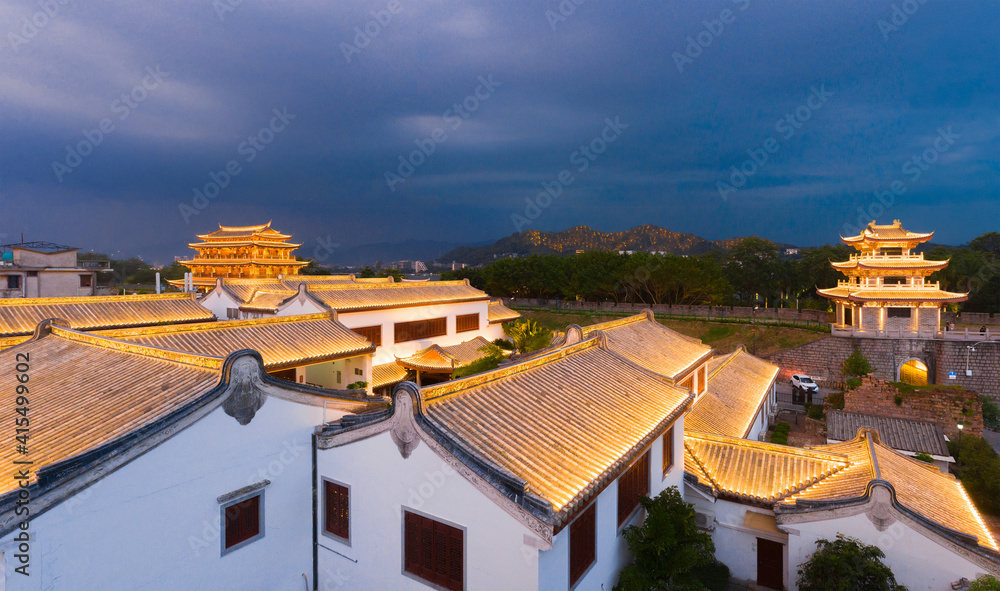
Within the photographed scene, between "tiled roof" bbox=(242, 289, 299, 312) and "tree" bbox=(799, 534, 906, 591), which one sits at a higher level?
"tiled roof" bbox=(242, 289, 299, 312)

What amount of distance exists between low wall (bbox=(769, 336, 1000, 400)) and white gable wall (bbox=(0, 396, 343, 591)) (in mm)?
35618

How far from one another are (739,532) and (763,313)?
116 feet

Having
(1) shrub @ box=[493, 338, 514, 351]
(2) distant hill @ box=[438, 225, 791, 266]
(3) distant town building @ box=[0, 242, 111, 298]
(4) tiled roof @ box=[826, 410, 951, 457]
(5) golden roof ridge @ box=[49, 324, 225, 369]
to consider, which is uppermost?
(2) distant hill @ box=[438, 225, 791, 266]

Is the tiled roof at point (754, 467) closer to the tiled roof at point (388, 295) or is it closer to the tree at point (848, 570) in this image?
the tree at point (848, 570)

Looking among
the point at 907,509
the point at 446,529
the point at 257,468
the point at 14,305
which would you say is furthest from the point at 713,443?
the point at 14,305

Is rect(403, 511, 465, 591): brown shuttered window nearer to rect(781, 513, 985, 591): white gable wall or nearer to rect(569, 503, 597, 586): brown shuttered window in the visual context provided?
rect(569, 503, 597, 586): brown shuttered window

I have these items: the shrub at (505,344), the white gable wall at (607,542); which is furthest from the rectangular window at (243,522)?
the shrub at (505,344)

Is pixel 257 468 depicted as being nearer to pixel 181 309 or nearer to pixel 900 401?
pixel 181 309

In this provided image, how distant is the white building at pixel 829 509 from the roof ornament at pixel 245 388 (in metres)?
9.06

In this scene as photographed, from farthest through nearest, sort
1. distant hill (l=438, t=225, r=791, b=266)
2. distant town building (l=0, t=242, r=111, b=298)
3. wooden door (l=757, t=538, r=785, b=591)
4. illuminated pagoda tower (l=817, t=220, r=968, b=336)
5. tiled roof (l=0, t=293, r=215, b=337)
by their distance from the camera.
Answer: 1. distant hill (l=438, t=225, r=791, b=266)
2. illuminated pagoda tower (l=817, t=220, r=968, b=336)
3. distant town building (l=0, t=242, r=111, b=298)
4. tiled roof (l=0, t=293, r=215, b=337)
5. wooden door (l=757, t=538, r=785, b=591)

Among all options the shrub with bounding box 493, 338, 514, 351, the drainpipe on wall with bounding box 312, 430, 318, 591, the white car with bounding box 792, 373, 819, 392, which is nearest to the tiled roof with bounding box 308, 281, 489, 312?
the shrub with bounding box 493, 338, 514, 351

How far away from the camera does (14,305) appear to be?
16.1 meters

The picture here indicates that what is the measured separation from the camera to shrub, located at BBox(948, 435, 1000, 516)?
1537cm

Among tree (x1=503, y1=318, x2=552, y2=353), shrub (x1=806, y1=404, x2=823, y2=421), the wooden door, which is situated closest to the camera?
the wooden door
